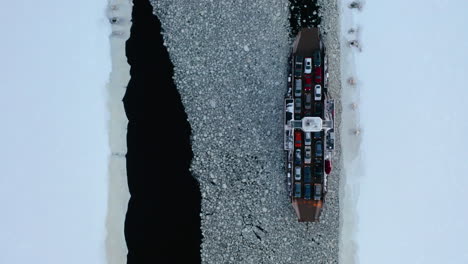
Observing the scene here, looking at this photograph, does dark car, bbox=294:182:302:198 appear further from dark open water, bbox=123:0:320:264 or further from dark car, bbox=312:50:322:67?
dark car, bbox=312:50:322:67

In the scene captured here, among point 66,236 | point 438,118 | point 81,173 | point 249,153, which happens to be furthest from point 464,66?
point 66,236

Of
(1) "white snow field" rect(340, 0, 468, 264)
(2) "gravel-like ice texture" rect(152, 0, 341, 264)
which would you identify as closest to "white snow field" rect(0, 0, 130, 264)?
(2) "gravel-like ice texture" rect(152, 0, 341, 264)

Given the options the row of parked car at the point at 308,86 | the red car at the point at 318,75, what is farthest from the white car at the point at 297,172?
the red car at the point at 318,75

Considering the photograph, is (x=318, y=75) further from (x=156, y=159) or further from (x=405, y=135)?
(x=156, y=159)

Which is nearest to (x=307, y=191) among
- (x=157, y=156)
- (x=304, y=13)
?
(x=157, y=156)

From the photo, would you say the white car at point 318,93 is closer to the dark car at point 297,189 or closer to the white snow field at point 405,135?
the white snow field at point 405,135
